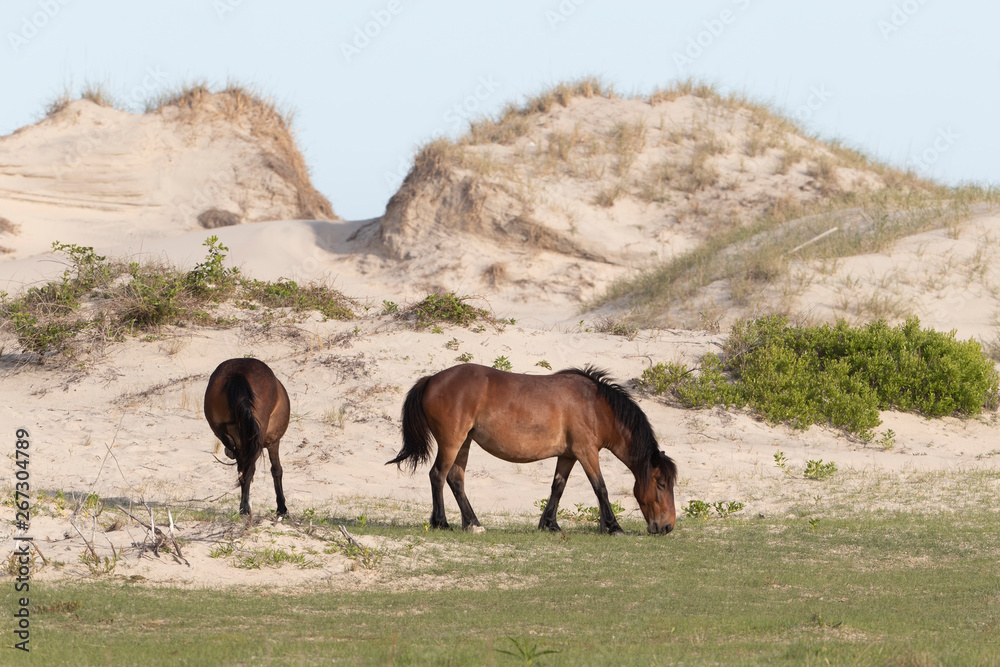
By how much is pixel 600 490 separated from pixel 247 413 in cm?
337

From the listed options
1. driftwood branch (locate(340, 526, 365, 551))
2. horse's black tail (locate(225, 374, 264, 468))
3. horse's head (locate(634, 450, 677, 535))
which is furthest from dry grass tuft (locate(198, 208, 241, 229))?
driftwood branch (locate(340, 526, 365, 551))

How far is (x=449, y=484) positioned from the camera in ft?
31.4

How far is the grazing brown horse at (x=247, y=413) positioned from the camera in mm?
9586

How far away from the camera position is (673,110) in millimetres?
28750

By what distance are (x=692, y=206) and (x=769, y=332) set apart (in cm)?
956

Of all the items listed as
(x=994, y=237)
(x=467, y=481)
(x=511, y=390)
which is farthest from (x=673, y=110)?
(x=511, y=390)

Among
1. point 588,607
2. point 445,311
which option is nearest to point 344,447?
point 445,311

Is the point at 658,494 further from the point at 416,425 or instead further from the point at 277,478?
the point at 277,478

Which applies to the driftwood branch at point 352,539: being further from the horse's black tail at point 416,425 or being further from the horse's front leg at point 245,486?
the horse's front leg at point 245,486

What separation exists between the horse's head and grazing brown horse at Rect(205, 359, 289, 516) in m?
3.47

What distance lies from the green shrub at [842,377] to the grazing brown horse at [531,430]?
245 inches

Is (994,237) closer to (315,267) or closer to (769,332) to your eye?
(769,332)

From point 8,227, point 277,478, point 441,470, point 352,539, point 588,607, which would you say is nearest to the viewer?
point 588,607

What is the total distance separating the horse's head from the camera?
9523mm
